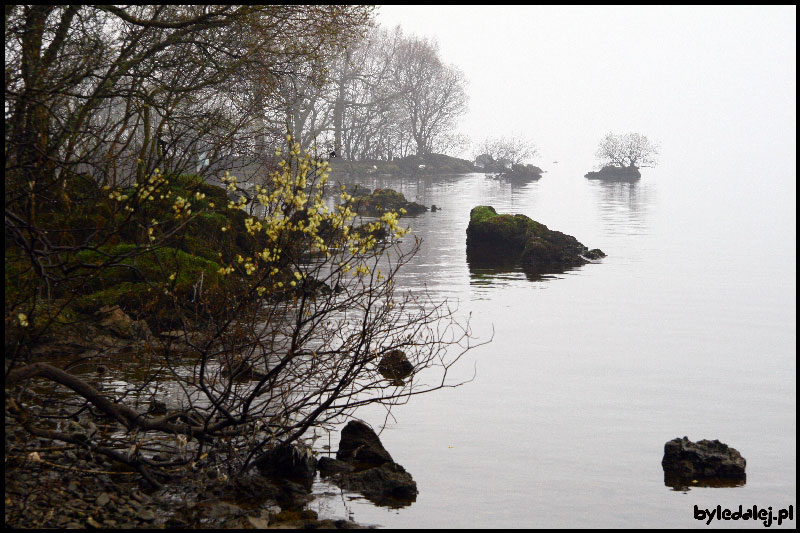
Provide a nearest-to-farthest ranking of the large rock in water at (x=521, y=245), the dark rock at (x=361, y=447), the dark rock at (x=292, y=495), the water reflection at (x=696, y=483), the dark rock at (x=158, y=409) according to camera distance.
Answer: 1. the dark rock at (x=292, y=495)
2. the water reflection at (x=696, y=483)
3. the dark rock at (x=361, y=447)
4. the dark rock at (x=158, y=409)
5. the large rock in water at (x=521, y=245)

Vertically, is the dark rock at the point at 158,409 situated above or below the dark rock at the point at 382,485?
above

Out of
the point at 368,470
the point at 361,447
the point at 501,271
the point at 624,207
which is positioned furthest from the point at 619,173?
the point at 368,470

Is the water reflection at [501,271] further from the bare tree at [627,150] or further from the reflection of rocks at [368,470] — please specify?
the bare tree at [627,150]

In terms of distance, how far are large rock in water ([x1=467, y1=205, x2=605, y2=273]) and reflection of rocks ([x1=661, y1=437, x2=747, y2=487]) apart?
18947mm

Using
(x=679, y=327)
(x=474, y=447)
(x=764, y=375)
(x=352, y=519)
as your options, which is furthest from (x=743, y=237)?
(x=352, y=519)

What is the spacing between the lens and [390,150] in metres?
103

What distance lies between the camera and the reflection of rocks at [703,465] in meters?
10.3

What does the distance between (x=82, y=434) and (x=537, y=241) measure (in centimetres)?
2415

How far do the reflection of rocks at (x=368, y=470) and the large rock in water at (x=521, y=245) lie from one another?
64.6 feet

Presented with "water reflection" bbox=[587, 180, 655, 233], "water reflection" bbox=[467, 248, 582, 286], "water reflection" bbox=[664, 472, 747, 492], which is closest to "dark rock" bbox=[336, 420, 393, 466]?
"water reflection" bbox=[664, 472, 747, 492]

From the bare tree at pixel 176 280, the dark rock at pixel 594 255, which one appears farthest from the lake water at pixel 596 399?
the bare tree at pixel 176 280

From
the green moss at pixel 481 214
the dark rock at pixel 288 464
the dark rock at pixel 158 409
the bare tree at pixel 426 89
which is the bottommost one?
the dark rock at pixel 288 464

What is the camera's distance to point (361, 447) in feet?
33.4

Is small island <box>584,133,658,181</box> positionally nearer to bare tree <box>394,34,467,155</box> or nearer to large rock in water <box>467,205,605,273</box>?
bare tree <box>394,34,467,155</box>
